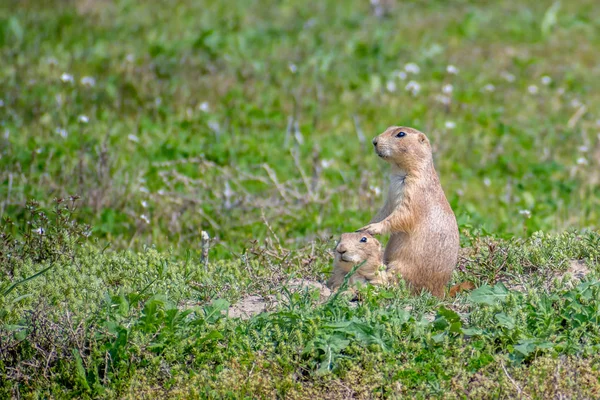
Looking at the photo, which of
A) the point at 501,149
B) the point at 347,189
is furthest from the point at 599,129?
the point at 347,189

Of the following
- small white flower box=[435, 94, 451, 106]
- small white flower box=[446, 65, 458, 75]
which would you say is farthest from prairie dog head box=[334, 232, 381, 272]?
small white flower box=[446, 65, 458, 75]

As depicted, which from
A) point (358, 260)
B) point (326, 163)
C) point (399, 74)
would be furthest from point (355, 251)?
point (399, 74)

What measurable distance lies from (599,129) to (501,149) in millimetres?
1389

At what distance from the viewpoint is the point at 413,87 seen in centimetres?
1080

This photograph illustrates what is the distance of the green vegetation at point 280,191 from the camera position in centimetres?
512

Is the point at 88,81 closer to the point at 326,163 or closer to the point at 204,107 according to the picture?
the point at 204,107

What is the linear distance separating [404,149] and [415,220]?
0.56 metres

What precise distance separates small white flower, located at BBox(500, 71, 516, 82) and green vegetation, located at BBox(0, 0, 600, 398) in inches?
4.1

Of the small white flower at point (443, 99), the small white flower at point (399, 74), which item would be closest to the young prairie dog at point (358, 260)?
the small white flower at point (443, 99)

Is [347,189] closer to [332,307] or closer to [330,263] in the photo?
[330,263]

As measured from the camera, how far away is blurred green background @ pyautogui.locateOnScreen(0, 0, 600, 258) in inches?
324

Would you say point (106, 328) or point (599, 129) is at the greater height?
point (106, 328)

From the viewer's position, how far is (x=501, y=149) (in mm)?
10141

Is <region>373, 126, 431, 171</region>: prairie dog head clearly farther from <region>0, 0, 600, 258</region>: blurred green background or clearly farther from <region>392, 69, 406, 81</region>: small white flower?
<region>392, 69, 406, 81</region>: small white flower
